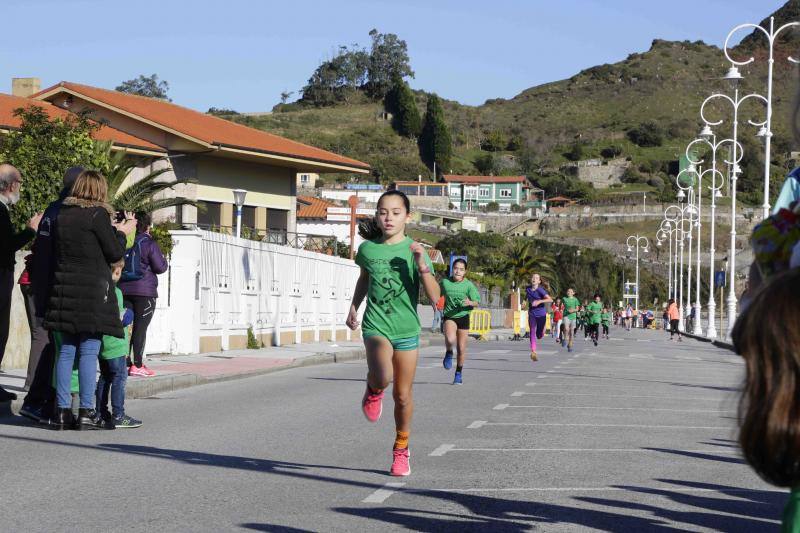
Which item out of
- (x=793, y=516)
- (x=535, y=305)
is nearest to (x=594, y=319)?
(x=535, y=305)

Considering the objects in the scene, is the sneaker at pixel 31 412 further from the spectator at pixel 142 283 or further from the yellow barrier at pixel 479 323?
the yellow barrier at pixel 479 323

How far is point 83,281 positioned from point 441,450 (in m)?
3.26

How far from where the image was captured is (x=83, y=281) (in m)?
10.6

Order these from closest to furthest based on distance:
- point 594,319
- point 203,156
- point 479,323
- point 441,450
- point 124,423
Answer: point 441,450 < point 124,423 < point 203,156 < point 594,319 < point 479,323

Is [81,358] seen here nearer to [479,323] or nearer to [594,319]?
[594,319]

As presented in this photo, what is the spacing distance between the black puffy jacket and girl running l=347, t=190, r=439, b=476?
113 inches

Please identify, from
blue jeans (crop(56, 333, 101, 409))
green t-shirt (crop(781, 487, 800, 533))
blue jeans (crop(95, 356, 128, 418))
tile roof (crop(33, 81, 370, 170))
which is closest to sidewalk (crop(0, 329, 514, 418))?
blue jeans (crop(95, 356, 128, 418))

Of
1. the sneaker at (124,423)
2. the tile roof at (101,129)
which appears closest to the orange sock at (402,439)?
the sneaker at (124,423)

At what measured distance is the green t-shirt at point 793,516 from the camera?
3.26 m

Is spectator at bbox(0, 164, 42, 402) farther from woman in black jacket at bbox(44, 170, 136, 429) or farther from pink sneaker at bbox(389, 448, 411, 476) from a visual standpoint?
pink sneaker at bbox(389, 448, 411, 476)

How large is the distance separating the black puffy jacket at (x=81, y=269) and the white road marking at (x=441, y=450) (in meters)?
2.81

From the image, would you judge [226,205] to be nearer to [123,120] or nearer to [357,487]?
[123,120]

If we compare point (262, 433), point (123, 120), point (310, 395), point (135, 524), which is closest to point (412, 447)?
point (262, 433)

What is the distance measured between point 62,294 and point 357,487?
3.71 metres
